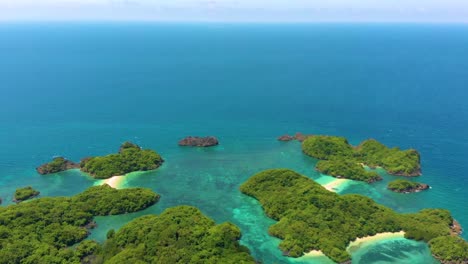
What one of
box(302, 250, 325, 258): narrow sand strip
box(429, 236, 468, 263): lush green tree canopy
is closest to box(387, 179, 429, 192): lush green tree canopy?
box(429, 236, 468, 263): lush green tree canopy

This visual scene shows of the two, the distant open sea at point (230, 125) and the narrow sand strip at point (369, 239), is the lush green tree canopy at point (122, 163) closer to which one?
the distant open sea at point (230, 125)

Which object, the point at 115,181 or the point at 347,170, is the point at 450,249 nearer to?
the point at 347,170

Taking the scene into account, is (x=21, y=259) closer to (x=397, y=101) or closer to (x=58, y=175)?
(x=58, y=175)

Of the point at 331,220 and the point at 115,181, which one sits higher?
the point at 331,220

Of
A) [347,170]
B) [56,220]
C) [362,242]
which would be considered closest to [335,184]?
[347,170]

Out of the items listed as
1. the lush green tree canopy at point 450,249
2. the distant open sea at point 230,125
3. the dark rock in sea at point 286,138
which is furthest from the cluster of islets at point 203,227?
the dark rock in sea at point 286,138
